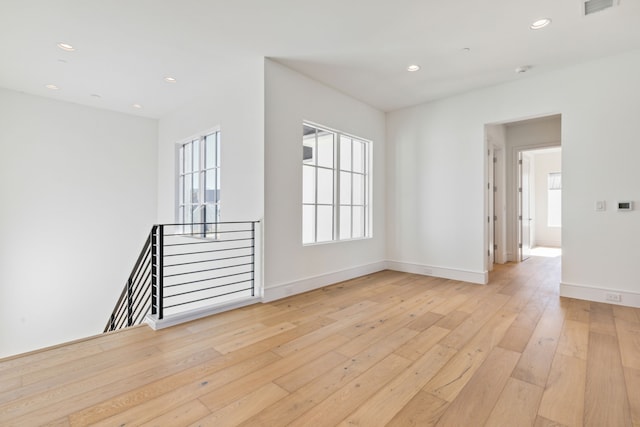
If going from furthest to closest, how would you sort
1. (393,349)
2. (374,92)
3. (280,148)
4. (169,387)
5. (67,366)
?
(374,92) < (280,148) < (393,349) < (67,366) < (169,387)

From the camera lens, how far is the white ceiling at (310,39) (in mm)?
2621

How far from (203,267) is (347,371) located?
321cm

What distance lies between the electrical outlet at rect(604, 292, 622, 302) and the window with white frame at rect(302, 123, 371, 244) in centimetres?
313

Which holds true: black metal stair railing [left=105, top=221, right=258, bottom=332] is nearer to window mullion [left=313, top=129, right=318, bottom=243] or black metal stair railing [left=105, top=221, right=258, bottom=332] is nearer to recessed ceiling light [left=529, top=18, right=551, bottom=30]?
window mullion [left=313, top=129, right=318, bottom=243]

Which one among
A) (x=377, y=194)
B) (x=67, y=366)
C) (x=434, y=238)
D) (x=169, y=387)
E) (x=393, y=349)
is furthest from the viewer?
(x=377, y=194)

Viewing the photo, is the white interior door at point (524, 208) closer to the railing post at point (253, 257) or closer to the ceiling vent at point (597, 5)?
the ceiling vent at point (597, 5)

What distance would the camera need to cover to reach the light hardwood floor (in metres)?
1.63

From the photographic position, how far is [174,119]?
18.0ft

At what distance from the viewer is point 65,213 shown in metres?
4.93

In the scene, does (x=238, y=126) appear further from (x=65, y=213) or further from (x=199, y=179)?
(x=65, y=213)

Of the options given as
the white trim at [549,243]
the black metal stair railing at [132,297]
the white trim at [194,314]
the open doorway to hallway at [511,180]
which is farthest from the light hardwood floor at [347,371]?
the white trim at [549,243]

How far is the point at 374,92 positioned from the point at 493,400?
4.09 m

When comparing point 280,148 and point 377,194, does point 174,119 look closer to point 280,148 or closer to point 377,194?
point 280,148

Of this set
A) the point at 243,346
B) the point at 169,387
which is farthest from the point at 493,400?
the point at 169,387
